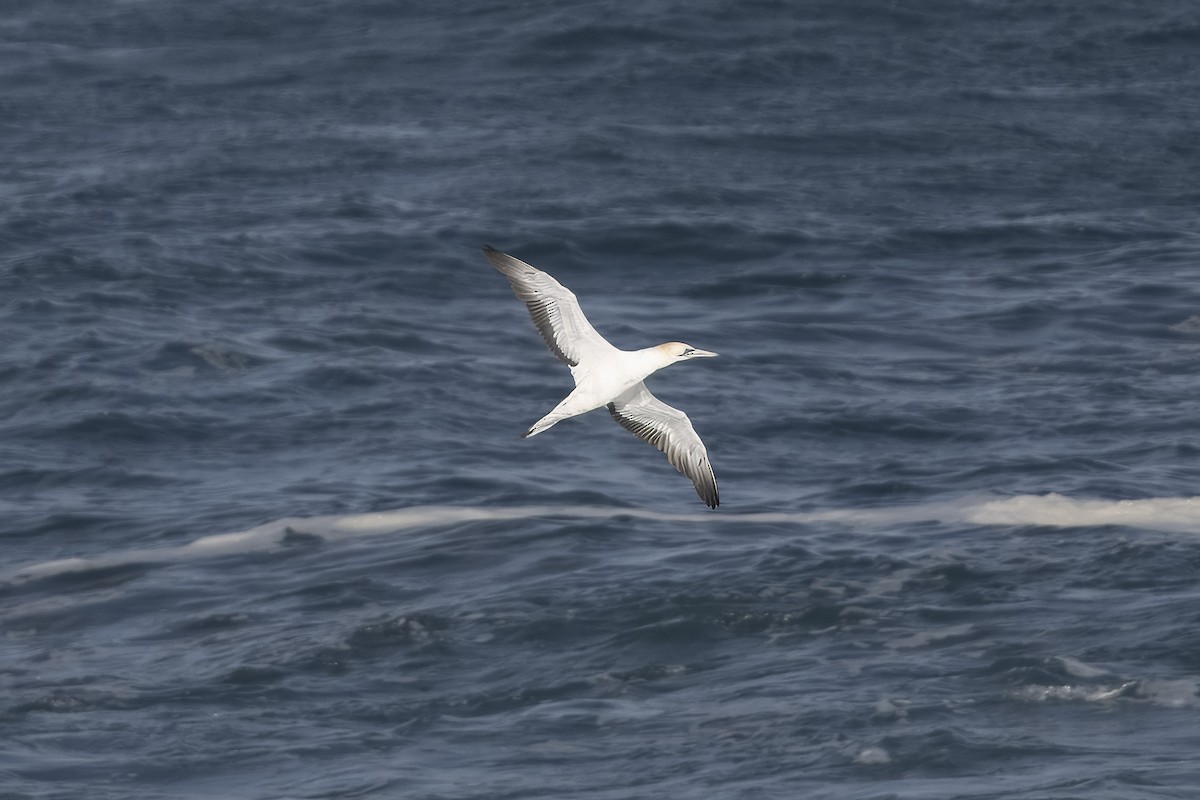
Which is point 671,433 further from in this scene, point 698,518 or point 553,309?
point 698,518

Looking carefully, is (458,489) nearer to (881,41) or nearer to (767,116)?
(767,116)

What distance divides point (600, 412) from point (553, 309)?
16.0 meters

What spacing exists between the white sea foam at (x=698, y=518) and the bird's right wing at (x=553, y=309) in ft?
32.5

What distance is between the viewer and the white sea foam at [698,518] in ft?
117

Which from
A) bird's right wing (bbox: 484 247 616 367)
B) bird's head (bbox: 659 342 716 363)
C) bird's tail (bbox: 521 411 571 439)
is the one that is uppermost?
bird's right wing (bbox: 484 247 616 367)

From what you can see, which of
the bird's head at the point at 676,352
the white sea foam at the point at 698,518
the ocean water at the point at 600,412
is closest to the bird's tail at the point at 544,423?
the bird's head at the point at 676,352

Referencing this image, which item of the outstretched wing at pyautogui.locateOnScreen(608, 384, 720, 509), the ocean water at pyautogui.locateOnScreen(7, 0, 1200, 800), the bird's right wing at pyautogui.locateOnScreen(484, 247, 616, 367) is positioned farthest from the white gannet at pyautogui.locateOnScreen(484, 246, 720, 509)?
the ocean water at pyautogui.locateOnScreen(7, 0, 1200, 800)

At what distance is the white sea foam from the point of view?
35562 millimetres

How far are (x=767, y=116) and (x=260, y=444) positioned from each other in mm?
17861

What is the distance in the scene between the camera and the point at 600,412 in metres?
42.2

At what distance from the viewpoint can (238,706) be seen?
31.7 m

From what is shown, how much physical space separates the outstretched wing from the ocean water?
4.43m

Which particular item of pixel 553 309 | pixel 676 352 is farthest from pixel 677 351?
pixel 553 309

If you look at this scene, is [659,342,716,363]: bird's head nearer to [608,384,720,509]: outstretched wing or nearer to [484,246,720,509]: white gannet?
[484,246,720,509]: white gannet
